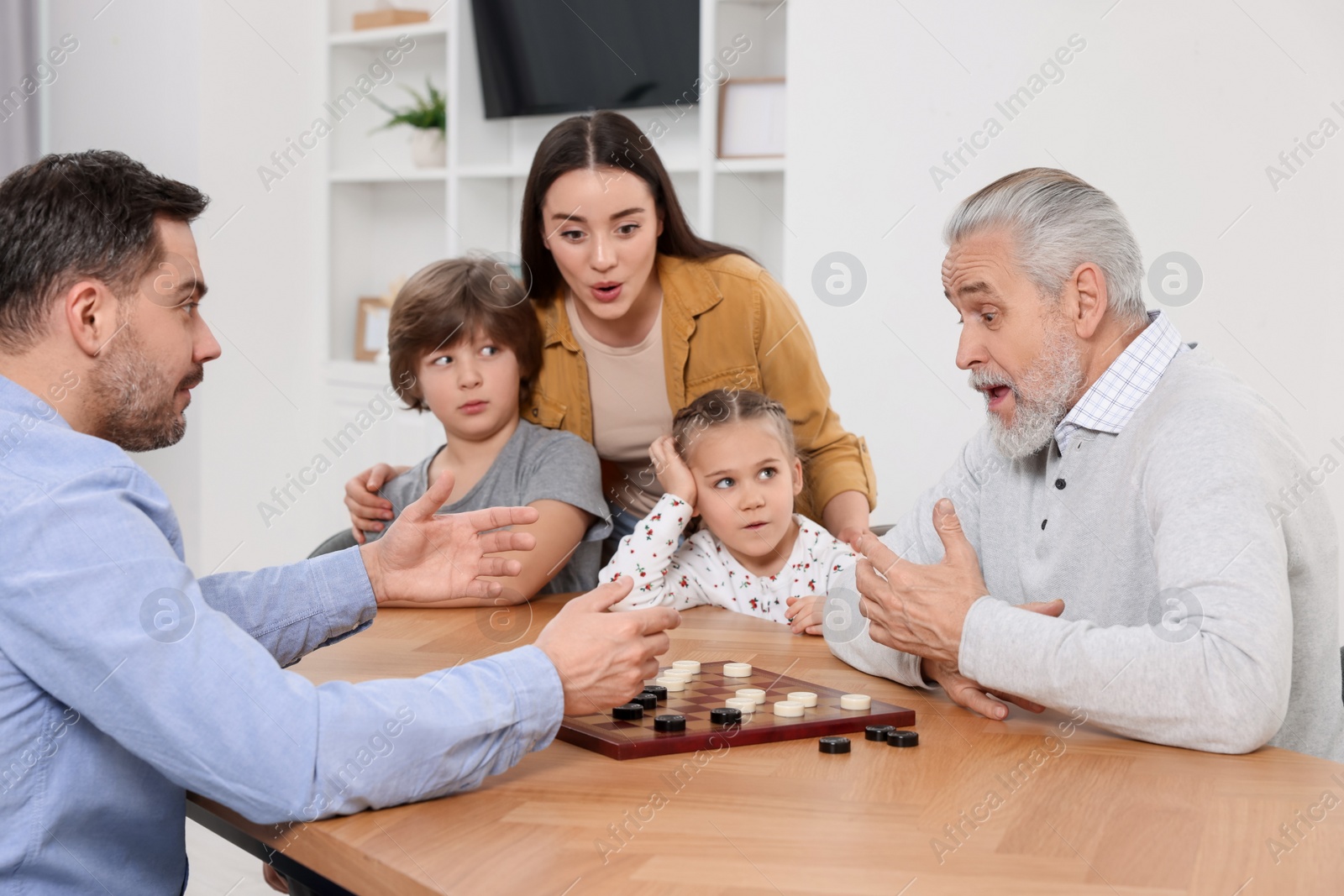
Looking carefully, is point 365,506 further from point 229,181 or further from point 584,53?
point 229,181

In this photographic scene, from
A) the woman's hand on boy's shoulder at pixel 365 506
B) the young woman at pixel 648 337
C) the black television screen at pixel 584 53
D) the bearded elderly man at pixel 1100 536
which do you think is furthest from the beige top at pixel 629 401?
the black television screen at pixel 584 53

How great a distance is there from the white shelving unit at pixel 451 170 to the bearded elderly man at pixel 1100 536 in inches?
96.9

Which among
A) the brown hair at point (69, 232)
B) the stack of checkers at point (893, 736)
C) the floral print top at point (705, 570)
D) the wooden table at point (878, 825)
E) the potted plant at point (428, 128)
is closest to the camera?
the wooden table at point (878, 825)

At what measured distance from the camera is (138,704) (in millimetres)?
1096

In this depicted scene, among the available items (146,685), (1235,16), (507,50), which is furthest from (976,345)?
(507,50)

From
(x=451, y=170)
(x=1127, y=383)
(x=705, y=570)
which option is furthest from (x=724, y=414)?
(x=451, y=170)

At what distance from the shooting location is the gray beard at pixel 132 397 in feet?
4.37

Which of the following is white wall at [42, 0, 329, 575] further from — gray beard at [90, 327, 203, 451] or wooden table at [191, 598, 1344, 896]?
wooden table at [191, 598, 1344, 896]

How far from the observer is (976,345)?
1767 millimetres

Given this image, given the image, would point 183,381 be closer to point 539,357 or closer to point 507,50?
point 539,357

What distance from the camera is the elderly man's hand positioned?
1497 mm

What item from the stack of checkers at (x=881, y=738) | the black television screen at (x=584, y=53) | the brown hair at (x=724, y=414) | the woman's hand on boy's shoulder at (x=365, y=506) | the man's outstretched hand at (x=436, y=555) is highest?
the black television screen at (x=584, y=53)

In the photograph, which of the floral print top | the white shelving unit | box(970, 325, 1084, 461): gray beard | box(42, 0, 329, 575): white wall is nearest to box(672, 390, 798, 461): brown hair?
the floral print top

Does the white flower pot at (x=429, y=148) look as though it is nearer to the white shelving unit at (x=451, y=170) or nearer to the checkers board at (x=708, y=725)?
the white shelving unit at (x=451, y=170)
